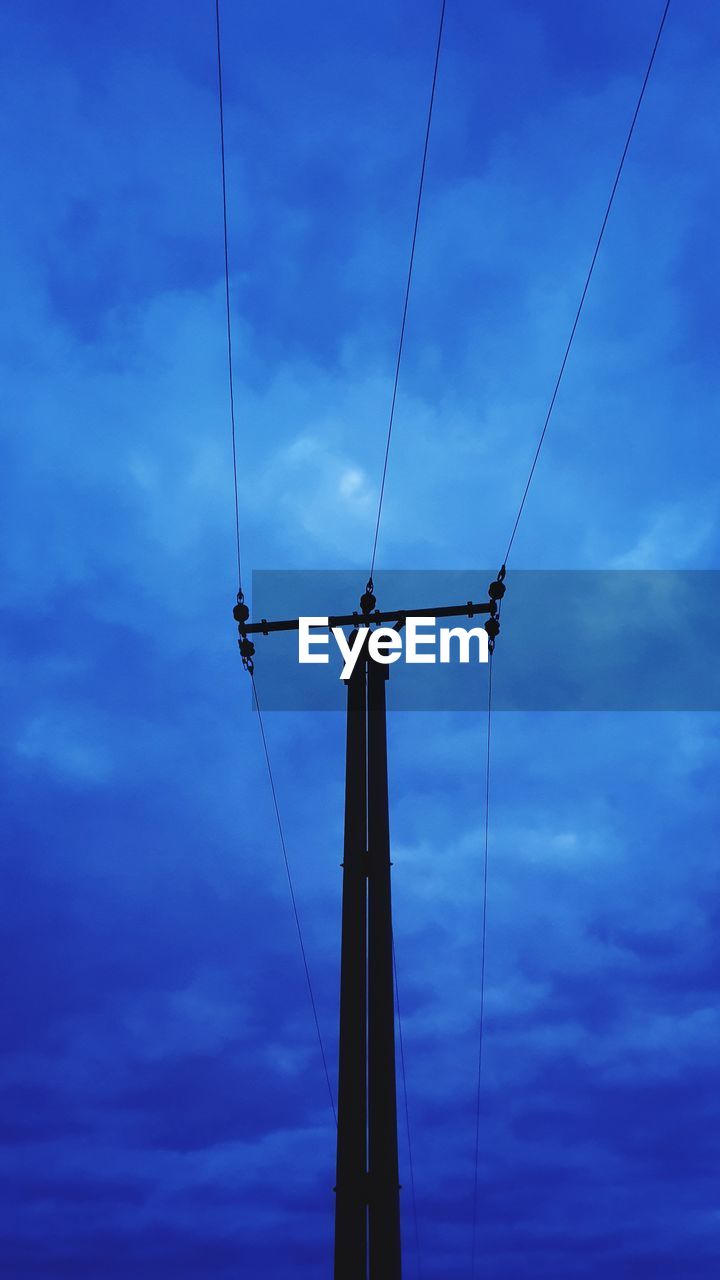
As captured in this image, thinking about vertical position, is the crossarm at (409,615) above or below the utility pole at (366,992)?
above

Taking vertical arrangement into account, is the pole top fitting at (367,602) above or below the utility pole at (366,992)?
above

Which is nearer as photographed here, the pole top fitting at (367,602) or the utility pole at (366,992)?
the utility pole at (366,992)

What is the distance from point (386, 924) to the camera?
2091 centimetres

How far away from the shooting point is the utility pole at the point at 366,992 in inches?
740

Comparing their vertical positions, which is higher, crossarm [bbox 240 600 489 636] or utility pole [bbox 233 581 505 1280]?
crossarm [bbox 240 600 489 636]

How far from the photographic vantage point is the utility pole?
18.8 meters

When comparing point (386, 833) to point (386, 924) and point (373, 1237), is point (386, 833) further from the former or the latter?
point (373, 1237)

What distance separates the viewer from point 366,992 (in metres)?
20.6

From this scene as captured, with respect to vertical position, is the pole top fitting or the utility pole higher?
the pole top fitting

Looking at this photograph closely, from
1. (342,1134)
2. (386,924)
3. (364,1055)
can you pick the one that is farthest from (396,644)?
(342,1134)

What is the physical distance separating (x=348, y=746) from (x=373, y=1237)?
9487mm

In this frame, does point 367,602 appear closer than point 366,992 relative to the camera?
No

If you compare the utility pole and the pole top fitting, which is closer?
the utility pole

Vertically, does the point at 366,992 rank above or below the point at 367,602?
below
